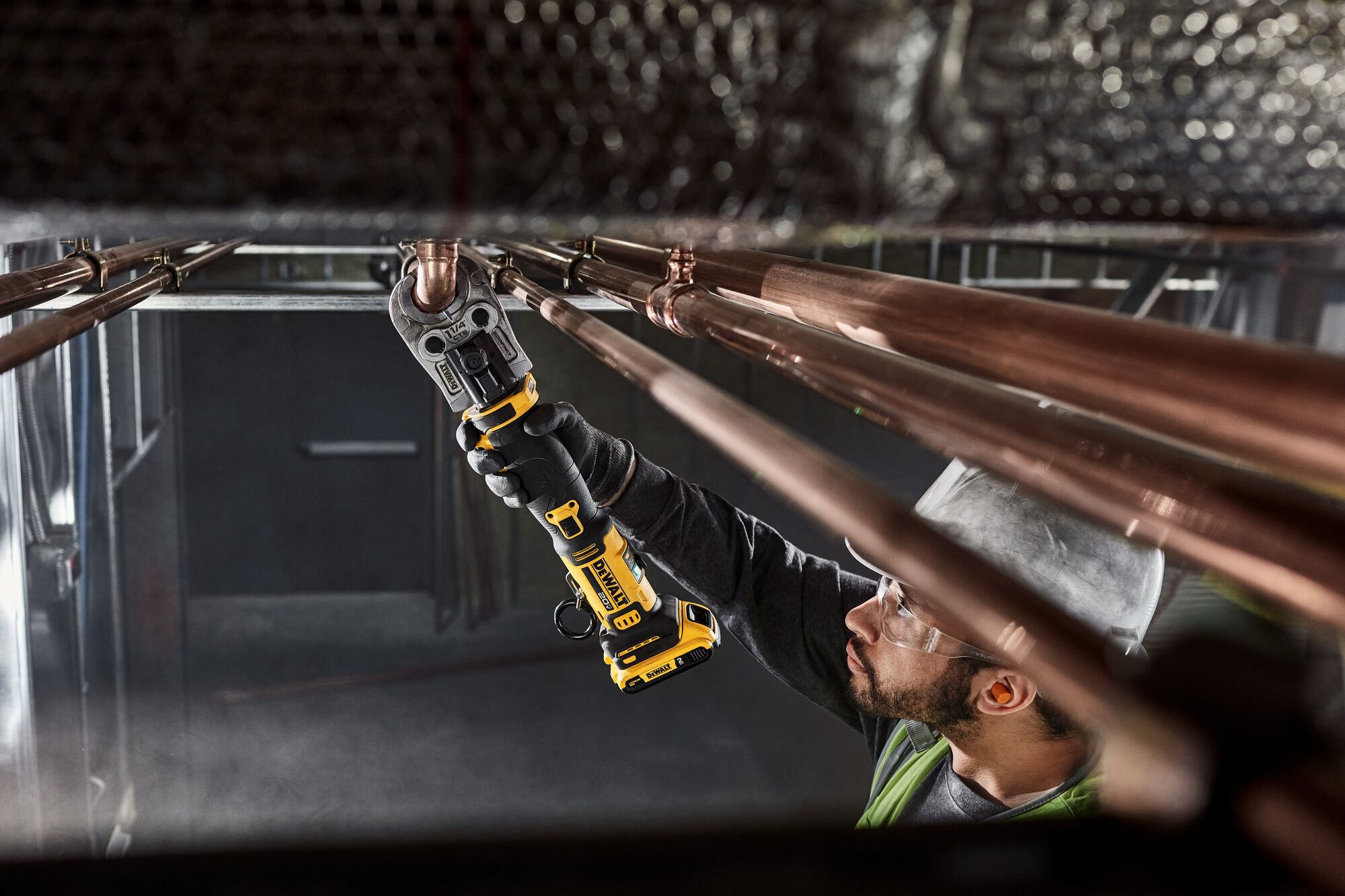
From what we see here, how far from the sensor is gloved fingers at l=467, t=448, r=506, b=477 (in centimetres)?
167

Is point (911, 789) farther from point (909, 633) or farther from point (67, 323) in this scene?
point (67, 323)

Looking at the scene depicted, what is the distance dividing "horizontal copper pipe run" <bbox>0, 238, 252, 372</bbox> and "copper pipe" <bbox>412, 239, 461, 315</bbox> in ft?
1.33

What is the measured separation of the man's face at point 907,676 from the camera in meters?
1.98

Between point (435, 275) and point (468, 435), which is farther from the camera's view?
point (468, 435)

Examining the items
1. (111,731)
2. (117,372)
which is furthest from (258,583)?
(117,372)

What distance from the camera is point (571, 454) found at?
1817mm

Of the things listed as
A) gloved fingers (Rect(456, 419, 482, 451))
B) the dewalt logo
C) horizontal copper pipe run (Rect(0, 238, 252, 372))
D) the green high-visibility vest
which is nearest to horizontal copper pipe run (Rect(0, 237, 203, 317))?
horizontal copper pipe run (Rect(0, 238, 252, 372))

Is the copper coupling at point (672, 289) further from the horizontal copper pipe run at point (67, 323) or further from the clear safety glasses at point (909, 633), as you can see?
the clear safety glasses at point (909, 633)

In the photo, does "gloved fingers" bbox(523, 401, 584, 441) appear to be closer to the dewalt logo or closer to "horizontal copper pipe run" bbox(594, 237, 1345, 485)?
the dewalt logo

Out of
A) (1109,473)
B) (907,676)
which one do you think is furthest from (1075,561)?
(1109,473)

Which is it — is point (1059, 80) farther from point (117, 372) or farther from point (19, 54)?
point (117, 372)

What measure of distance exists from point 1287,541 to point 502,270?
1520 millimetres

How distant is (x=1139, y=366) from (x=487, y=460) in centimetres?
150

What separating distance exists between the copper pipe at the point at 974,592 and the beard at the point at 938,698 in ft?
5.34
